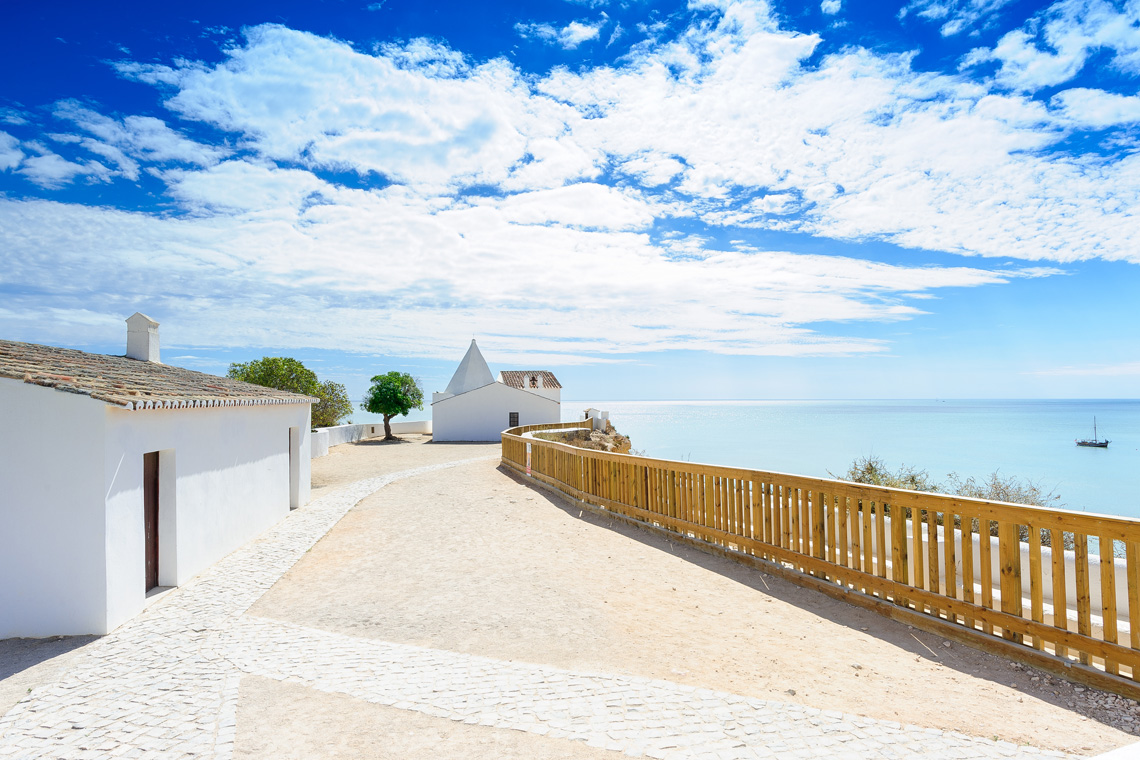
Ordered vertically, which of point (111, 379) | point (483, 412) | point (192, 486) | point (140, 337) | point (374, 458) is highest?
point (140, 337)

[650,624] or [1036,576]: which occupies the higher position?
[1036,576]

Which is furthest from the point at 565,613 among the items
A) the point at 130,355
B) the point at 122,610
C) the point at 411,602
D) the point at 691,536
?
the point at 130,355

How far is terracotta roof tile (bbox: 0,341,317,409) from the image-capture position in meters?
6.09

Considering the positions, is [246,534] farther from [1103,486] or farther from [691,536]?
[1103,486]

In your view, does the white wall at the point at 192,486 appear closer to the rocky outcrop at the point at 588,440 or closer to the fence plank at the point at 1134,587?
the fence plank at the point at 1134,587

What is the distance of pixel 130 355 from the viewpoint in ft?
41.8

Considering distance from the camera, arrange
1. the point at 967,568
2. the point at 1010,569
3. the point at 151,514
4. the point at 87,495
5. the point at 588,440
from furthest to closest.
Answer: the point at 588,440 < the point at 151,514 < the point at 87,495 < the point at 967,568 < the point at 1010,569

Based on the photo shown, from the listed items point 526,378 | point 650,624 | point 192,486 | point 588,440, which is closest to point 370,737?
point 650,624

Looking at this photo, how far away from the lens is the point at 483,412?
124 feet

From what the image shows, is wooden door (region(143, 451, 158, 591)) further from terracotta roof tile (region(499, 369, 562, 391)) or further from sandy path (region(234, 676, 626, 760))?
terracotta roof tile (region(499, 369, 562, 391))

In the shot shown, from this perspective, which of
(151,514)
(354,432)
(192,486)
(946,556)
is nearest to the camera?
(946,556)

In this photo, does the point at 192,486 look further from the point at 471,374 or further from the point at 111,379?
the point at 471,374

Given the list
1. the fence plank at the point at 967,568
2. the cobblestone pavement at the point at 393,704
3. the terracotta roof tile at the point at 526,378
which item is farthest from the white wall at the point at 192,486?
the terracotta roof tile at the point at 526,378

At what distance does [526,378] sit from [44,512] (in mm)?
43136
